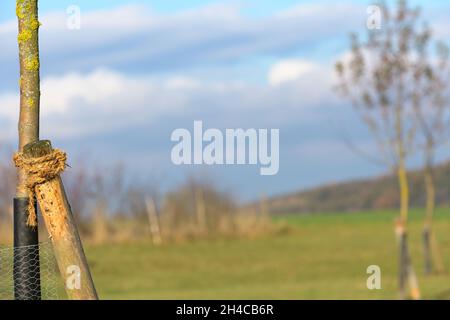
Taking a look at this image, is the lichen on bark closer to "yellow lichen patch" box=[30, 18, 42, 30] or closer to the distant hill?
"yellow lichen patch" box=[30, 18, 42, 30]

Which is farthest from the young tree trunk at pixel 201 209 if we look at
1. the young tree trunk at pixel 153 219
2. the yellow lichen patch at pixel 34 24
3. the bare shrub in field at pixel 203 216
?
the yellow lichen patch at pixel 34 24

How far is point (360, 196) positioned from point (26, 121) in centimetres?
8003

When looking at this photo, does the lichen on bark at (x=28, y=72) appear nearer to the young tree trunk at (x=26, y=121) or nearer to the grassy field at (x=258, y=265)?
the young tree trunk at (x=26, y=121)

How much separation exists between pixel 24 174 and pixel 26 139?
0.57 meters

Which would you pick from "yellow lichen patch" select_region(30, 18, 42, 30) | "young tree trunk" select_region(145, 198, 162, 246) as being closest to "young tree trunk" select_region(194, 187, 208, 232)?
"young tree trunk" select_region(145, 198, 162, 246)

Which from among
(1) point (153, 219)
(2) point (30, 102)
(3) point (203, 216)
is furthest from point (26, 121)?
(3) point (203, 216)

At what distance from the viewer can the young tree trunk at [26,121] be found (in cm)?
679

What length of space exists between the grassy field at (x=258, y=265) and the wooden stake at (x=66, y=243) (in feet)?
48.6

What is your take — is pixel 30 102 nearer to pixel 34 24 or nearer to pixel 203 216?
pixel 34 24

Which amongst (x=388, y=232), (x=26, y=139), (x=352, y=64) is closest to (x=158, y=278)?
(x=352, y=64)

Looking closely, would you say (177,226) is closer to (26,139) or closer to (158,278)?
(158,278)

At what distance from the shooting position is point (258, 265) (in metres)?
33.5

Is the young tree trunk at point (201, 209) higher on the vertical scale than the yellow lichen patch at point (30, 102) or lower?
higher

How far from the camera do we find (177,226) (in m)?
43.1
